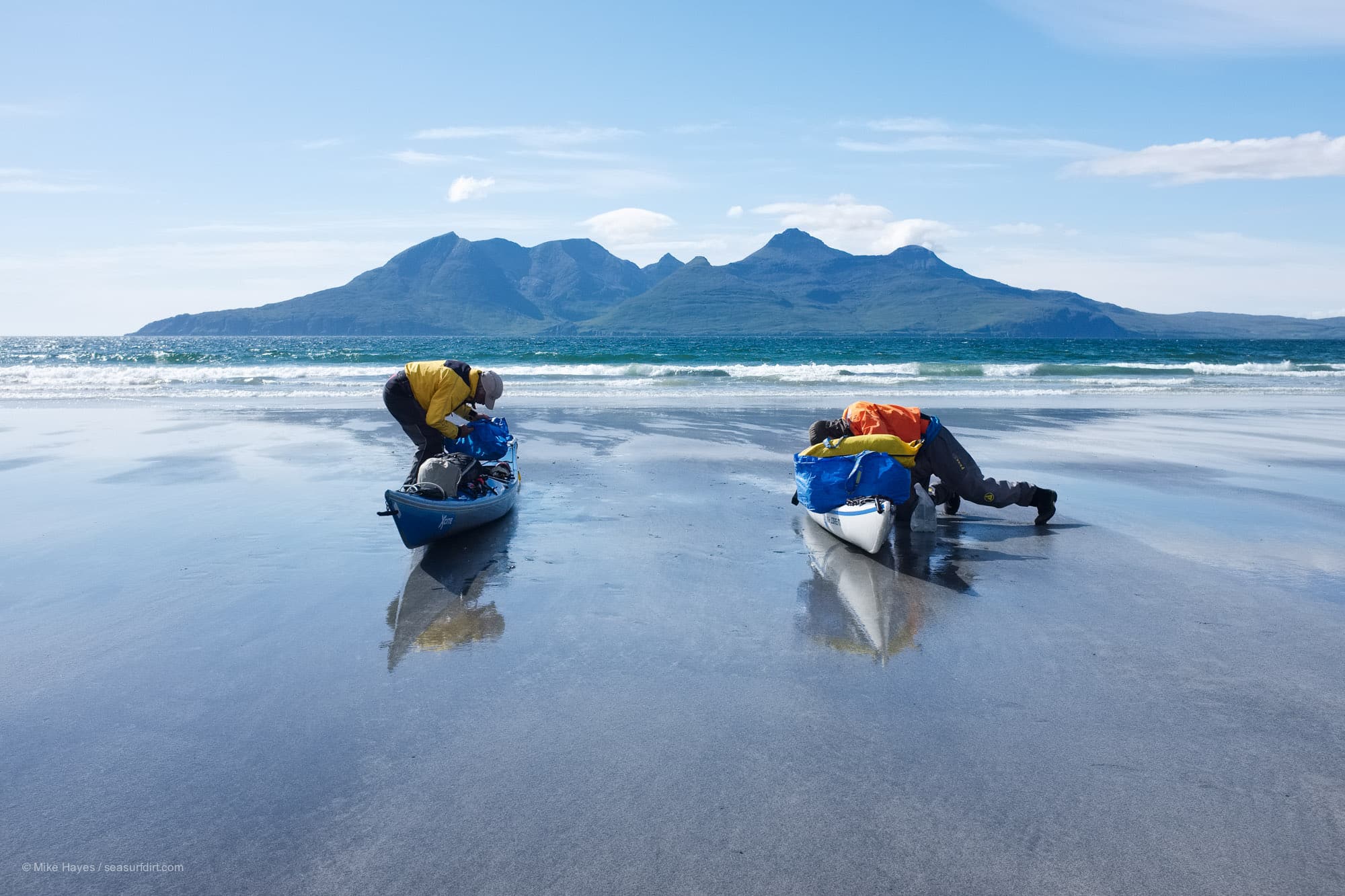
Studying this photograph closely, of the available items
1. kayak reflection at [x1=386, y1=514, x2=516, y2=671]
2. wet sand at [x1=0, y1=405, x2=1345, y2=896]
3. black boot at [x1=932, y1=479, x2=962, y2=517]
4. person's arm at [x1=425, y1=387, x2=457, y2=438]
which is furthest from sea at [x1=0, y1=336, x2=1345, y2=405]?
wet sand at [x1=0, y1=405, x2=1345, y2=896]

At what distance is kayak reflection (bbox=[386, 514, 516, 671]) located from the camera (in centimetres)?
590

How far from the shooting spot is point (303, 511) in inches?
386

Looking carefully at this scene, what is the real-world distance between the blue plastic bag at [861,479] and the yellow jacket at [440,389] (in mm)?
3818

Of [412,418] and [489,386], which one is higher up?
[489,386]

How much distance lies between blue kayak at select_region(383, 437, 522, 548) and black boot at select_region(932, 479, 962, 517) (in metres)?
4.70

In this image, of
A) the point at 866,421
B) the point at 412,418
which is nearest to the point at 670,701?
the point at 866,421

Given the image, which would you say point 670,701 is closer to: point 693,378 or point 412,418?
Answer: point 412,418

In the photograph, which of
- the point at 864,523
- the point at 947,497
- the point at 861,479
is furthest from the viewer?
the point at 947,497

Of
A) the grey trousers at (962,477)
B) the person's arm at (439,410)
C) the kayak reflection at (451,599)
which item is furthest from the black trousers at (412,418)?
the grey trousers at (962,477)

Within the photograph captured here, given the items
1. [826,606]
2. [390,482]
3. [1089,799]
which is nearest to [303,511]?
[390,482]

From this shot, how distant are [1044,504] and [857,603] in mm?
3860

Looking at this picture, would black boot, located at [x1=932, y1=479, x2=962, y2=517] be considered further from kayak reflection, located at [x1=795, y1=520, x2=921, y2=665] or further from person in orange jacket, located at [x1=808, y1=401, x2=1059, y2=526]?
kayak reflection, located at [x1=795, y1=520, x2=921, y2=665]

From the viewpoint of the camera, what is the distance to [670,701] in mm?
4863

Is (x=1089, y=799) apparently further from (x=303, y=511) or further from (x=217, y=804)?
(x=303, y=511)
